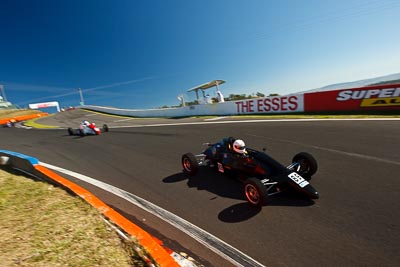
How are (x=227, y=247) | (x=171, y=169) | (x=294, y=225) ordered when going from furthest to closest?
(x=171, y=169) < (x=294, y=225) < (x=227, y=247)

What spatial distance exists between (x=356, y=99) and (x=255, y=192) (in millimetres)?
11603

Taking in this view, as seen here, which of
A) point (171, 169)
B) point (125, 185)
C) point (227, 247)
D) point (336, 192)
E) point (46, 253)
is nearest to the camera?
point (46, 253)

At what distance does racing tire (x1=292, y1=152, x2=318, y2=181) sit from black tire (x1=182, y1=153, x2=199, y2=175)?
236 centimetres

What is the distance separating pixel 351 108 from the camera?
12352mm

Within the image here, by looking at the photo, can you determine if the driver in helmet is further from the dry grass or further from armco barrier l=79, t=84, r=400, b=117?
armco barrier l=79, t=84, r=400, b=117

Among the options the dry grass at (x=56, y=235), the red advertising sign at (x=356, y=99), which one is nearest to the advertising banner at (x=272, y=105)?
the red advertising sign at (x=356, y=99)

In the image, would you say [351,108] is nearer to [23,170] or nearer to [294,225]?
[294,225]

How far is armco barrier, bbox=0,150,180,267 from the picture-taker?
257 cm

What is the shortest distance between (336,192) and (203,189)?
255 centimetres

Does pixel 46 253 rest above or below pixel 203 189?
above

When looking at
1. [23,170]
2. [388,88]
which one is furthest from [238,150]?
[388,88]

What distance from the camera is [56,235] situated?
10.0 feet

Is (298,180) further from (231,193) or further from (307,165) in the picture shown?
(231,193)

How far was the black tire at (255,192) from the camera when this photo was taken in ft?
12.0
